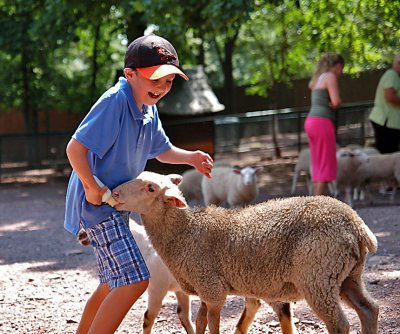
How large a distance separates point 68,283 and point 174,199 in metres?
2.87

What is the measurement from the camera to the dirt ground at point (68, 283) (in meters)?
5.37

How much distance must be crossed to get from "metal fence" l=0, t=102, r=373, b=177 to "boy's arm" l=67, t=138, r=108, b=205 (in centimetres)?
1299

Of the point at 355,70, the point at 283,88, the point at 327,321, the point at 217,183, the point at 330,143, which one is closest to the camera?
the point at 327,321

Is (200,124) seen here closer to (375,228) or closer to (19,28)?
(19,28)

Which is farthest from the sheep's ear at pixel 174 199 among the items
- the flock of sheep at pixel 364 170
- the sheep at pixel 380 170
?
the sheep at pixel 380 170

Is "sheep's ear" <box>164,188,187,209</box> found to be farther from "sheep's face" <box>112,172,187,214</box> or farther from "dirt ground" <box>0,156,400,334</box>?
"dirt ground" <box>0,156,400,334</box>

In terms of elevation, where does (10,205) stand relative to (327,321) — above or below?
below

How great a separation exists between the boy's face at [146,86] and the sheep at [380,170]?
7.41m

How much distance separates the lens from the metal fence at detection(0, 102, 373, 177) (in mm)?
17141

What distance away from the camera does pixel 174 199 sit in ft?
14.3

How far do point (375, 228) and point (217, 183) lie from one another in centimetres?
299

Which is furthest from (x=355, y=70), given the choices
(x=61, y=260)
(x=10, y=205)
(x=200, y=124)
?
(x=61, y=260)

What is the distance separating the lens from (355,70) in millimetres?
15078

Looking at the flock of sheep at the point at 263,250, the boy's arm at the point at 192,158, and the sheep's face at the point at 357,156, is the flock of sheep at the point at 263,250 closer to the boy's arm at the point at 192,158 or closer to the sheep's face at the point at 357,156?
the boy's arm at the point at 192,158
